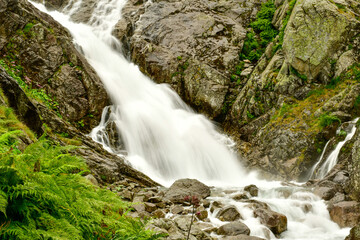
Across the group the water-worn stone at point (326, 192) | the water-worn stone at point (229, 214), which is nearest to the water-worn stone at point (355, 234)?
the water-worn stone at point (229, 214)

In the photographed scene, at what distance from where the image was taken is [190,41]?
842 inches

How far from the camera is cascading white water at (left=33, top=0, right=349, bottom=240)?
852 cm

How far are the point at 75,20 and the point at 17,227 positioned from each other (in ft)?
86.5

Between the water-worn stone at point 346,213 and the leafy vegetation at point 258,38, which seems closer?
the water-worn stone at point 346,213

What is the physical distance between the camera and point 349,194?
8023mm

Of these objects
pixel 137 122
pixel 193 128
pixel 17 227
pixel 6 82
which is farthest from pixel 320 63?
pixel 17 227

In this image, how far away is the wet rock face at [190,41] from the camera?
19.1 meters

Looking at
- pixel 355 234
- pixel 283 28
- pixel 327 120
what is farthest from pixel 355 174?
pixel 283 28

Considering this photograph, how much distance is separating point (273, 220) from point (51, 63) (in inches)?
515

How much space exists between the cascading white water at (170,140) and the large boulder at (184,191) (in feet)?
1.74

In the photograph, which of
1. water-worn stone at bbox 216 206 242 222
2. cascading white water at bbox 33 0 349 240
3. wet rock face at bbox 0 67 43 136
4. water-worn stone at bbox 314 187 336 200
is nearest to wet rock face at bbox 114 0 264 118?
cascading white water at bbox 33 0 349 240

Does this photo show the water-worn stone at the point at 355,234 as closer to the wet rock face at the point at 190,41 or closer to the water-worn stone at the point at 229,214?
the water-worn stone at the point at 229,214

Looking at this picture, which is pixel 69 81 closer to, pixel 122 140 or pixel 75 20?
pixel 122 140

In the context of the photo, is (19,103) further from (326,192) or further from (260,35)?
(260,35)
